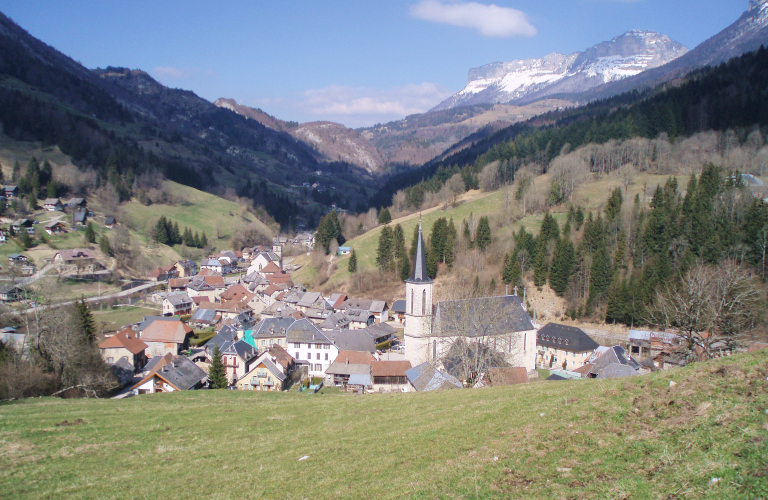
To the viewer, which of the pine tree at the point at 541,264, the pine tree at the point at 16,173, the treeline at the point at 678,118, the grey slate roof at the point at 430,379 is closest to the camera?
the grey slate roof at the point at 430,379

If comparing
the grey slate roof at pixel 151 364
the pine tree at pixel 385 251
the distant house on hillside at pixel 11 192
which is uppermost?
the distant house on hillside at pixel 11 192

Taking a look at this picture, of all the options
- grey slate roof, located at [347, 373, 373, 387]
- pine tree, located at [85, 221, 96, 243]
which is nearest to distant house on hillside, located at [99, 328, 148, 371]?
grey slate roof, located at [347, 373, 373, 387]

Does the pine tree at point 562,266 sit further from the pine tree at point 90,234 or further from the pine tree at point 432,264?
the pine tree at point 90,234

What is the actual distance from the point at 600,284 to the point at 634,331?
10.5m

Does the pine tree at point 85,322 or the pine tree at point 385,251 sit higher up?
the pine tree at point 385,251

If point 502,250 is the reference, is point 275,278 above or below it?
below

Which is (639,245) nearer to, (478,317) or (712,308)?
(478,317)

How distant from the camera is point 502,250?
74.9 meters

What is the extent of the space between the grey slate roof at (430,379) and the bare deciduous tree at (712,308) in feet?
49.3

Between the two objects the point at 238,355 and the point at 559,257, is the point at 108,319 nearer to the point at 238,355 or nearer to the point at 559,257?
the point at 238,355

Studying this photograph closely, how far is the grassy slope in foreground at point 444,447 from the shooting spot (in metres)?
8.60

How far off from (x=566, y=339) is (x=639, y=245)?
2327 cm

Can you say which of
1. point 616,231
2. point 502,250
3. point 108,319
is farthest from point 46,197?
point 616,231

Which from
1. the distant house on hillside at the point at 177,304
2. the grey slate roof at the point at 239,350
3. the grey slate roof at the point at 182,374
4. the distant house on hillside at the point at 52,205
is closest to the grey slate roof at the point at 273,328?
the grey slate roof at the point at 239,350
